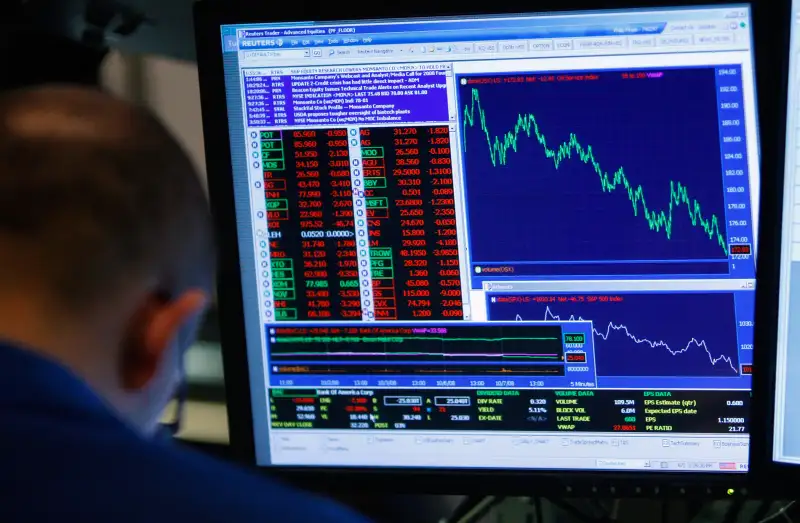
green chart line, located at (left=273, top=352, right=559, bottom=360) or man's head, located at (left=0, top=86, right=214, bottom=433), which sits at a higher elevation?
man's head, located at (left=0, top=86, right=214, bottom=433)

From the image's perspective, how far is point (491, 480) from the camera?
839 millimetres

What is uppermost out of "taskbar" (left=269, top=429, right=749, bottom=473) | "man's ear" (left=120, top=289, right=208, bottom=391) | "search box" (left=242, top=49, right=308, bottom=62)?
"search box" (left=242, top=49, right=308, bottom=62)

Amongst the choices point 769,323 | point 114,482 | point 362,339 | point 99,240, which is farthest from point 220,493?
point 769,323

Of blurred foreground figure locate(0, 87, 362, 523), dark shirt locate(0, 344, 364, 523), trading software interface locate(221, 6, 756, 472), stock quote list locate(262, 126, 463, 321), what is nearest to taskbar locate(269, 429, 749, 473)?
trading software interface locate(221, 6, 756, 472)

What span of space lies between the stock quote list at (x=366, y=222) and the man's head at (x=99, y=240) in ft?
0.62

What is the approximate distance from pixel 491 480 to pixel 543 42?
400mm

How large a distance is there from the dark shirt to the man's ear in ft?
0.20

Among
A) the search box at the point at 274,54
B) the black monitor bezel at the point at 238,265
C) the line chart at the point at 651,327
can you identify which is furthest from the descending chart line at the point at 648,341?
the search box at the point at 274,54

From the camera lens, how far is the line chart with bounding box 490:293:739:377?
79 cm

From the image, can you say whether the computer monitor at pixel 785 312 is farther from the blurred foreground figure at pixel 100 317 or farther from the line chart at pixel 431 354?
the blurred foreground figure at pixel 100 317

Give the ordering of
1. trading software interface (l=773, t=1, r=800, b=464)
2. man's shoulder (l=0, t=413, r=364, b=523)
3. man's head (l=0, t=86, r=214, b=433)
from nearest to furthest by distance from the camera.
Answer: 1. man's shoulder (l=0, t=413, r=364, b=523)
2. man's head (l=0, t=86, r=214, b=433)
3. trading software interface (l=773, t=1, r=800, b=464)

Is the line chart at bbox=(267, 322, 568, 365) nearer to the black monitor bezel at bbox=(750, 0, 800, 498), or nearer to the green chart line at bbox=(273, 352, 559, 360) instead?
the green chart line at bbox=(273, 352, 559, 360)

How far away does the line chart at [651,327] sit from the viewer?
0.79 m

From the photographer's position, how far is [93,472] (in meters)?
0.44
